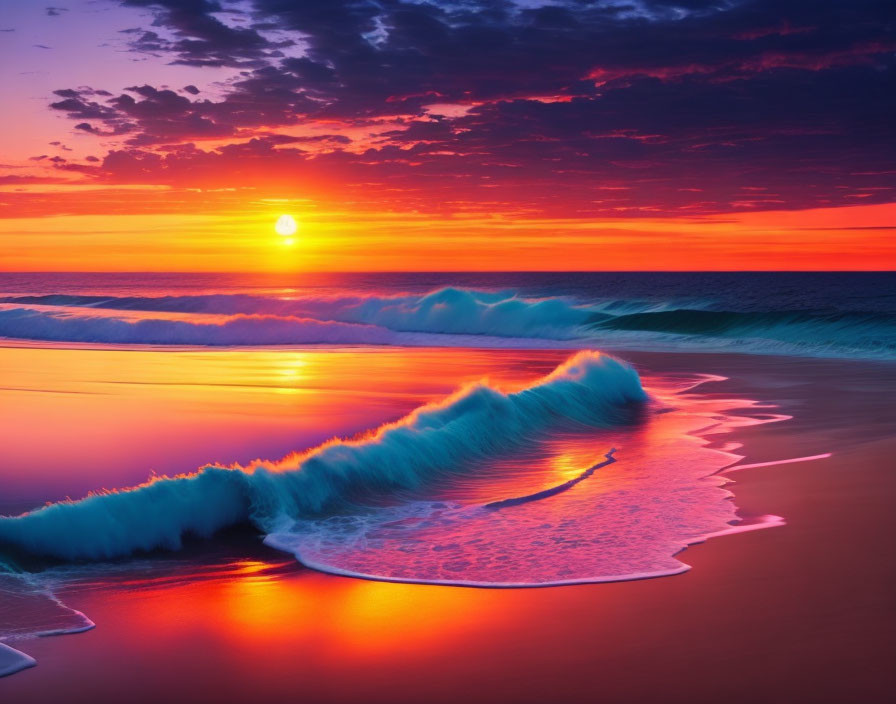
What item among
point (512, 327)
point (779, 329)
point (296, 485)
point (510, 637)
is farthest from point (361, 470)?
point (512, 327)

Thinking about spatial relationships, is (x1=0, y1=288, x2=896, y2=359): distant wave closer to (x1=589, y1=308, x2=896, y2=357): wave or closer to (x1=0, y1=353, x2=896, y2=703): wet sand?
(x1=589, y1=308, x2=896, y2=357): wave

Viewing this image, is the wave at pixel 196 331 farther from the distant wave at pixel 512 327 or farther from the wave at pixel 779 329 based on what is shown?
the wave at pixel 779 329

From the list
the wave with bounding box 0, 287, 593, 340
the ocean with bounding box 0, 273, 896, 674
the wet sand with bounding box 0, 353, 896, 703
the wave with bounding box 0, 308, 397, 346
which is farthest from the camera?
the wave with bounding box 0, 287, 593, 340

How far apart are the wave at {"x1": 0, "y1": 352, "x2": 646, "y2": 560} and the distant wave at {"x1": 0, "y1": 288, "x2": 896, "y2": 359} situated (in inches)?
580

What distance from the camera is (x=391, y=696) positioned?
3742 millimetres

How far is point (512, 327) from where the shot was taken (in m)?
35.9

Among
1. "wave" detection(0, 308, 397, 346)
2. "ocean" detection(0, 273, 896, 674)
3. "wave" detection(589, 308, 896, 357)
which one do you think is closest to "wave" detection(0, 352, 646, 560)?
"ocean" detection(0, 273, 896, 674)

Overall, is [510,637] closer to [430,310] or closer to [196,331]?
[196,331]

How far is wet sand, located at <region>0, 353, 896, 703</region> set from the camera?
3.79 meters

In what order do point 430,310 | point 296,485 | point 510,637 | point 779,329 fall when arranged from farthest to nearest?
point 430,310 → point 779,329 → point 296,485 → point 510,637

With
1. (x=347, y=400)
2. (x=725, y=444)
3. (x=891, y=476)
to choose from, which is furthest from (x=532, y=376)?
(x=891, y=476)

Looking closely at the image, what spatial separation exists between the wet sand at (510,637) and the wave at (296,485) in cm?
68

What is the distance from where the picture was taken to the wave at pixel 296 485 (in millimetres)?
5656

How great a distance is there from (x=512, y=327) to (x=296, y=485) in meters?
29.3
